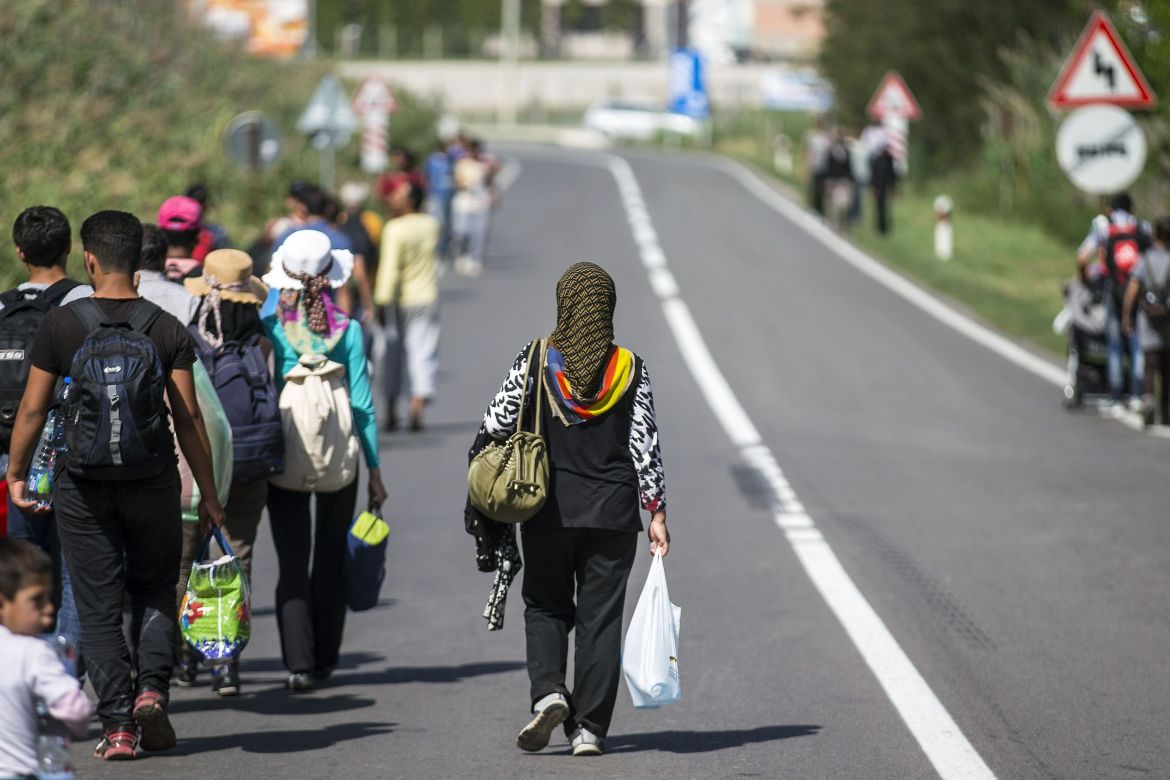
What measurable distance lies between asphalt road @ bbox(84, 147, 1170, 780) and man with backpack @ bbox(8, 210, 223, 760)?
321 mm

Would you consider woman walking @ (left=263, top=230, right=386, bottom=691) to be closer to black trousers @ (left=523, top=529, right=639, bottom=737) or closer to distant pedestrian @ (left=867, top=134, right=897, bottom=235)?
black trousers @ (left=523, top=529, right=639, bottom=737)

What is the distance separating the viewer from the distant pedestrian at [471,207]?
93.2ft

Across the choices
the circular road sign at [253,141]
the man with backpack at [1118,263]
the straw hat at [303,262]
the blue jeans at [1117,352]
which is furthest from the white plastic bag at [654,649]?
the circular road sign at [253,141]

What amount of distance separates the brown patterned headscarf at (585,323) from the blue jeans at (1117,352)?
1027cm

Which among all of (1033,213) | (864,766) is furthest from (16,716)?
(1033,213)

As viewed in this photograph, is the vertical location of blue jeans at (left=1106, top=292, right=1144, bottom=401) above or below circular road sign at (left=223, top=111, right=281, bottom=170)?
below

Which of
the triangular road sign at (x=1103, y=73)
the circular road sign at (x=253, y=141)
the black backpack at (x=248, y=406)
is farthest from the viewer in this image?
the circular road sign at (x=253, y=141)

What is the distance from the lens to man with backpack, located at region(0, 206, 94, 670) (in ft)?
23.7

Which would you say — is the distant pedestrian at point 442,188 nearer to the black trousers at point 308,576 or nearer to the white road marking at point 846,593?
the white road marking at point 846,593

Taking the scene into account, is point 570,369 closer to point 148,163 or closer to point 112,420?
point 112,420

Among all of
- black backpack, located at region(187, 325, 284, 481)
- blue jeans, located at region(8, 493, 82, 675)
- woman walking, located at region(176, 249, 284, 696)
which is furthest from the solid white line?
blue jeans, located at region(8, 493, 82, 675)

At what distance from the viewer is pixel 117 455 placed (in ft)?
21.5

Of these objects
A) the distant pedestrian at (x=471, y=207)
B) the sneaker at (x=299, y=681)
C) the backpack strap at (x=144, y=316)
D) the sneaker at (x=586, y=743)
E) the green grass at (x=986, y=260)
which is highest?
the backpack strap at (x=144, y=316)

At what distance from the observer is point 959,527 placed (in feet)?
38.6
